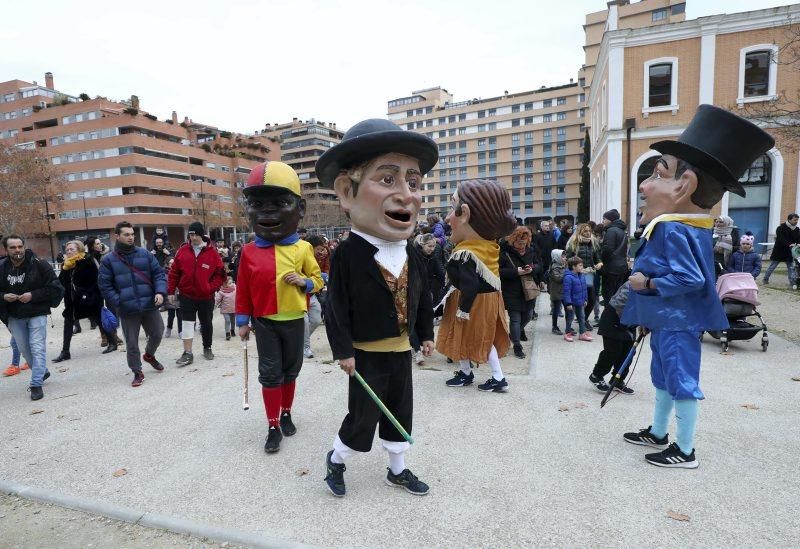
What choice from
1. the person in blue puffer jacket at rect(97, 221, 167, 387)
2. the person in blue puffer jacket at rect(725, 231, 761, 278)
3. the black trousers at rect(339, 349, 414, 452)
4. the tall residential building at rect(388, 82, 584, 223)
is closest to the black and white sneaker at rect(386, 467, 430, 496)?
the black trousers at rect(339, 349, 414, 452)

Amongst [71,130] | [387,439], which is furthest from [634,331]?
[71,130]

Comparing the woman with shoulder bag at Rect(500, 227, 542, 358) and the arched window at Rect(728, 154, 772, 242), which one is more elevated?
the arched window at Rect(728, 154, 772, 242)

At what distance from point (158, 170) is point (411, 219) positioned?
58.1 m

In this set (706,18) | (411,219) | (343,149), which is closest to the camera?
(343,149)

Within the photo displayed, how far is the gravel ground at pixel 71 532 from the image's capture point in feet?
8.60

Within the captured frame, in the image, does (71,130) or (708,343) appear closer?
(708,343)

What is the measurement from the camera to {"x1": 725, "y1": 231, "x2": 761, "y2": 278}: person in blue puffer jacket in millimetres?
7605

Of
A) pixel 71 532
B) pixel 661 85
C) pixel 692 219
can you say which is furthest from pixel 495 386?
pixel 661 85

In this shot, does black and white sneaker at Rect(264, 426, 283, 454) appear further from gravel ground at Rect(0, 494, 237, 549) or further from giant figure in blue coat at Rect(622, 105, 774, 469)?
giant figure in blue coat at Rect(622, 105, 774, 469)

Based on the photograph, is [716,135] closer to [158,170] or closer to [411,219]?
[411,219]

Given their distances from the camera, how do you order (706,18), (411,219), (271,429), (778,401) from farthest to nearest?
(706,18) < (778,401) < (271,429) < (411,219)

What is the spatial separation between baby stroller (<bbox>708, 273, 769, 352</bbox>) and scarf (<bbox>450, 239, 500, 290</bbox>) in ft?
10.6

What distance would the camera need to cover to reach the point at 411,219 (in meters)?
2.94

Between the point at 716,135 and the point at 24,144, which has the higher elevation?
the point at 24,144
